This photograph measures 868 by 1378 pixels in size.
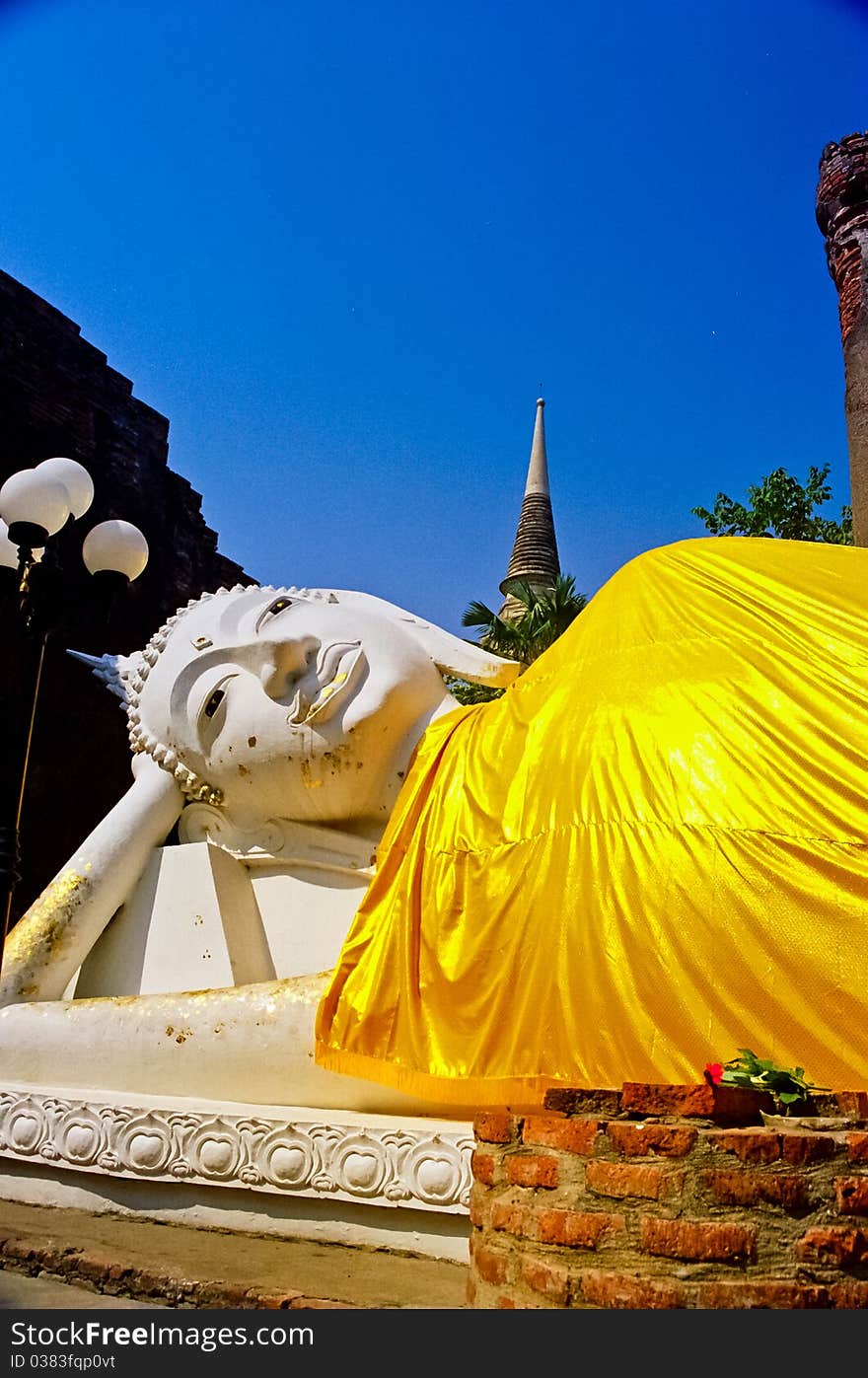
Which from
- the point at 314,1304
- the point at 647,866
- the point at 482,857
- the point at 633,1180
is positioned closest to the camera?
the point at 633,1180

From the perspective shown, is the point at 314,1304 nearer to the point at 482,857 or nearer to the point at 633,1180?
the point at 633,1180

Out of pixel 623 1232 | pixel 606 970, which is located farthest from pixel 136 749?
pixel 623 1232

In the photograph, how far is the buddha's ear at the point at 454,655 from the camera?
451cm

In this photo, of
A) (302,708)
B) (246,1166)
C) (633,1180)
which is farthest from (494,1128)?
(302,708)

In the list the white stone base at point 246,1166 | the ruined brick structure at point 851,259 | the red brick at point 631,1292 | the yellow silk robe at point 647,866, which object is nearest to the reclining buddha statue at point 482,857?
the yellow silk robe at point 647,866

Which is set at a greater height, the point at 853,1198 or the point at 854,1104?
the point at 854,1104

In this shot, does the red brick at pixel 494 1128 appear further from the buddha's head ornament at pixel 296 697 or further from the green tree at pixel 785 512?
the green tree at pixel 785 512

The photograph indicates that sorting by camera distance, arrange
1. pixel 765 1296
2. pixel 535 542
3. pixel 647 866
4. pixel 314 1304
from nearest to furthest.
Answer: pixel 765 1296
pixel 314 1304
pixel 647 866
pixel 535 542

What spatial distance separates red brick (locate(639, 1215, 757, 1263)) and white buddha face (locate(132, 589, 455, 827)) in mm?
2676

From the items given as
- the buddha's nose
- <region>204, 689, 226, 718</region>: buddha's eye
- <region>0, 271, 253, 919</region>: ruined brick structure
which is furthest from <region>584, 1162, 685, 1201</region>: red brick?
<region>0, 271, 253, 919</region>: ruined brick structure

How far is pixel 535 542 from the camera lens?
19.3 meters

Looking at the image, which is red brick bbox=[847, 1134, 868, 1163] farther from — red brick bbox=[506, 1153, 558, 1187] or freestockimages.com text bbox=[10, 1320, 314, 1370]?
freestockimages.com text bbox=[10, 1320, 314, 1370]

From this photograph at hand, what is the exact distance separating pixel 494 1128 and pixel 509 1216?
154 mm

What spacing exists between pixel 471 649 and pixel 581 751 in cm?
156
